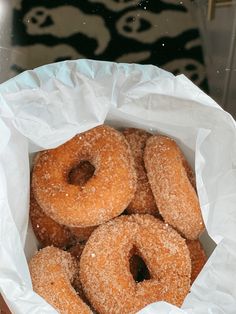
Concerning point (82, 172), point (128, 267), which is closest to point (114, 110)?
point (82, 172)

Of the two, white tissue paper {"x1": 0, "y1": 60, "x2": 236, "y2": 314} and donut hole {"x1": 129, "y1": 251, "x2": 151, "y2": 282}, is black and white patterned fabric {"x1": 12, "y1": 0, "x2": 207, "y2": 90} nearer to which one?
white tissue paper {"x1": 0, "y1": 60, "x2": 236, "y2": 314}

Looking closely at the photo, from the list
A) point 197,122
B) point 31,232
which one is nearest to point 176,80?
point 197,122

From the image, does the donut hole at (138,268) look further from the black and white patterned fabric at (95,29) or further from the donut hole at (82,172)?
the black and white patterned fabric at (95,29)

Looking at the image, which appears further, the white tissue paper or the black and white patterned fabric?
the black and white patterned fabric

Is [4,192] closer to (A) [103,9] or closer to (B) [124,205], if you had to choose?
(B) [124,205]

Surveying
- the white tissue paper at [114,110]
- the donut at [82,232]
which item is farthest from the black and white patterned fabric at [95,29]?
the donut at [82,232]

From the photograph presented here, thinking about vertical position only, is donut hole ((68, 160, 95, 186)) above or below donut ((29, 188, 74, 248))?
above

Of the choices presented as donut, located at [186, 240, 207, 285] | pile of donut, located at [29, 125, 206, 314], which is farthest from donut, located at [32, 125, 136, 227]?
donut, located at [186, 240, 207, 285]

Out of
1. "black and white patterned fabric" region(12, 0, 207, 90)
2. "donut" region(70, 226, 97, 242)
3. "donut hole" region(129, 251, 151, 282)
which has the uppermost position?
"black and white patterned fabric" region(12, 0, 207, 90)
